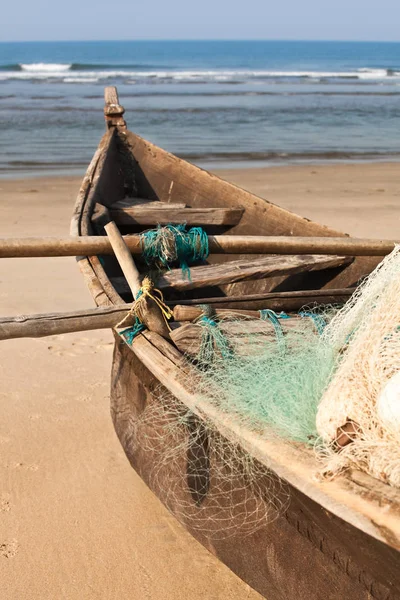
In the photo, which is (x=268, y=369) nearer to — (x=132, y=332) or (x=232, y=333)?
(x=232, y=333)

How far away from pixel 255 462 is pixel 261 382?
263 mm

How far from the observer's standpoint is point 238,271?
359cm

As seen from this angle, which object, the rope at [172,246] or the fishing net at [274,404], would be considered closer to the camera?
the fishing net at [274,404]

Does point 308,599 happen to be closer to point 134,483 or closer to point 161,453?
point 161,453

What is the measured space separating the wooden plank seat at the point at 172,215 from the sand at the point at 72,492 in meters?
0.91

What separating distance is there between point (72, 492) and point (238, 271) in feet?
4.53

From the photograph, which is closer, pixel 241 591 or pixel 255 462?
pixel 255 462

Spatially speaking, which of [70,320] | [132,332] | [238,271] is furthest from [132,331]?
[238,271]

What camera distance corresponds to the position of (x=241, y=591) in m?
2.71

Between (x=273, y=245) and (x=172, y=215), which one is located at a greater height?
(x=273, y=245)

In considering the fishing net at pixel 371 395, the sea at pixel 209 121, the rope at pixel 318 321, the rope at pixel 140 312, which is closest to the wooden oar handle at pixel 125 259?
the rope at pixel 140 312

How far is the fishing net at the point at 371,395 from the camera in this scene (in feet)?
5.37

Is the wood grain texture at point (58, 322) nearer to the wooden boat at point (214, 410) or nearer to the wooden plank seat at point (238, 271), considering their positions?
the wooden boat at point (214, 410)

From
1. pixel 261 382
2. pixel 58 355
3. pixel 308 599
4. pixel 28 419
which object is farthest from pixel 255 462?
pixel 58 355
